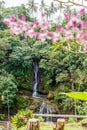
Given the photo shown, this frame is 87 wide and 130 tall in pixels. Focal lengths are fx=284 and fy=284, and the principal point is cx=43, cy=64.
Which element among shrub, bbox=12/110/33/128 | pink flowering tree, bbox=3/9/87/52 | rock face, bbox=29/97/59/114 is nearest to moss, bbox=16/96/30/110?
rock face, bbox=29/97/59/114

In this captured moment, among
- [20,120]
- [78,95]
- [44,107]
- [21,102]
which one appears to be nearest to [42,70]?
[21,102]

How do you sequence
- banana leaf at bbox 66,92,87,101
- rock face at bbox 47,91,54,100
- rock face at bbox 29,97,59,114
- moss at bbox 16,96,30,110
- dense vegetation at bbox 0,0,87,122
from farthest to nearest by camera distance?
rock face at bbox 47,91,54,100 → moss at bbox 16,96,30,110 → rock face at bbox 29,97,59,114 → dense vegetation at bbox 0,0,87,122 → banana leaf at bbox 66,92,87,101

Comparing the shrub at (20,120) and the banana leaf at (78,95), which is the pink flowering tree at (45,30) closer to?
the banana leaf at (78,95)

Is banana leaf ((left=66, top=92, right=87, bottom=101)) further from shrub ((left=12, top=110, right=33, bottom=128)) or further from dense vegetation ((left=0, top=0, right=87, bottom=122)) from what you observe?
dense vegetation ((left=0, top=0, right=87, bottom=122))

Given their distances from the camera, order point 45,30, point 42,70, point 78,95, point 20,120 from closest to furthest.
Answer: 1. point 78,95
2. point 45,30
3. point 20,120
4. point 42,70

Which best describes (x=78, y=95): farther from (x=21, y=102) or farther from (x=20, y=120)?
(x=21, y=102)

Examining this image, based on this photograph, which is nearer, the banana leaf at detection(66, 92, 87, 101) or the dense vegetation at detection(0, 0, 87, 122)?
the banana leaf at detection(66, 92, 87, 101)

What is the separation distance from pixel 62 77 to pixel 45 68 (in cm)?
122

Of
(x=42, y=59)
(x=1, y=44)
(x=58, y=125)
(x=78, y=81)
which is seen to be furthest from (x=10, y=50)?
(x=58, y=125)

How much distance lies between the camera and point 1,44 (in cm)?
1293

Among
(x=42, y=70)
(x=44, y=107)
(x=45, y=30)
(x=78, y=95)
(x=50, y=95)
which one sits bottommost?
(x=44, y=107)

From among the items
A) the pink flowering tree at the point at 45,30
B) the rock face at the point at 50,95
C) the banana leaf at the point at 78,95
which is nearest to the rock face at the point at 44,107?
the rock face at the point at 50,95

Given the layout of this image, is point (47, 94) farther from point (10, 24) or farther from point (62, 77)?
point (10, 24)

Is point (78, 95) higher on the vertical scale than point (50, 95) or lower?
higher
